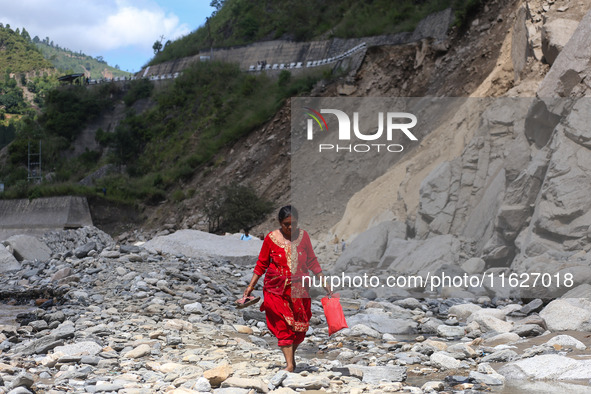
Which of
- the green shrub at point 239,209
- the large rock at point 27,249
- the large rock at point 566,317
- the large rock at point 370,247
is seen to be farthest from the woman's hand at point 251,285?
the green shrub at point 239,209

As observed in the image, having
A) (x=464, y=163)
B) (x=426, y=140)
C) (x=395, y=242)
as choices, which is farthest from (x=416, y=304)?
(x=426, y=140)

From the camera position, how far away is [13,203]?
25.8 meters

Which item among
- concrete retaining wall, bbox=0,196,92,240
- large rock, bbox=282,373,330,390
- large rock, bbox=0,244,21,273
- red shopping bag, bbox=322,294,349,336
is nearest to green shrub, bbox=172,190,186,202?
concrete retaining wall, bbox=0,196,92,240

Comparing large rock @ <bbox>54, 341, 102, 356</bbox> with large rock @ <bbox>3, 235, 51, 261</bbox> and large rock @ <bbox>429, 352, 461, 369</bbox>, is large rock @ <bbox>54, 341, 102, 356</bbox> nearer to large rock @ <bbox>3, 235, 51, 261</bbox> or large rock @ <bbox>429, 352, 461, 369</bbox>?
large rock @ <bbox>429, 352, 461, 369</bbox>

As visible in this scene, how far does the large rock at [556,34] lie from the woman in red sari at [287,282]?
10.1 m

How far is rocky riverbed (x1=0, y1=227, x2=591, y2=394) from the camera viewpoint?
4398mm

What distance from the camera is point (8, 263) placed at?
42.5 ft

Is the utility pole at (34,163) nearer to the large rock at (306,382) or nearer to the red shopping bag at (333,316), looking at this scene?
the red shopping bag at (333,316)

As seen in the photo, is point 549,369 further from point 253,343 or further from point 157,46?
point 157,46

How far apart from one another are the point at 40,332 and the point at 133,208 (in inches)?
853

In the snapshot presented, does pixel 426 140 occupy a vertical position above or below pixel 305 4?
below

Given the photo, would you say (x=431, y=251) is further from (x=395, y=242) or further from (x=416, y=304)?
(x=416, y=304)

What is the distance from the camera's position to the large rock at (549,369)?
14.3 ft

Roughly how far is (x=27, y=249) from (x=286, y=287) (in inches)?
447
